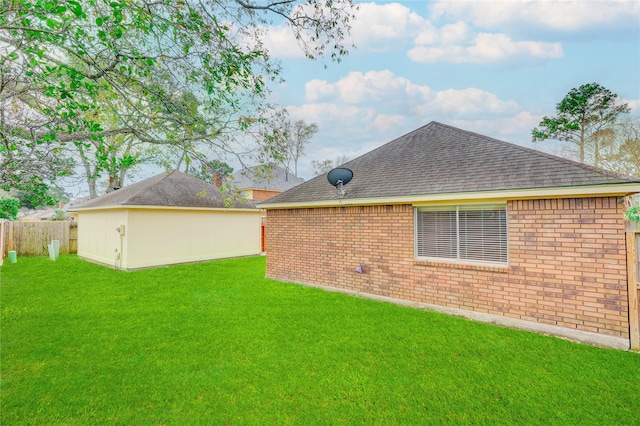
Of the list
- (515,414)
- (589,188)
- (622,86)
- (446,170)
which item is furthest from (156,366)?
(622,86)

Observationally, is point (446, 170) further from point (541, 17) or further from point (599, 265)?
point (541, 17)

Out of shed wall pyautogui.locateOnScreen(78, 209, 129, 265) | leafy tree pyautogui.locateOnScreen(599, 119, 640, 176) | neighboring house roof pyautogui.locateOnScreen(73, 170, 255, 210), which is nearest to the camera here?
neighboring house roof pyautogui.locateOnScreen(73, 170, 255, 210)

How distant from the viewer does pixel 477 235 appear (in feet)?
19.2

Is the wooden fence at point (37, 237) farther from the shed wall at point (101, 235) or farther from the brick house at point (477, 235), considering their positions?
the brick house at point (477, 235)

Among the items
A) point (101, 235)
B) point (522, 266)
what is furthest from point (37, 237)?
point (522, 266)

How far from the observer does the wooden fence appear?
567 inches

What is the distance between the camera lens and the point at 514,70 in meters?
10.2

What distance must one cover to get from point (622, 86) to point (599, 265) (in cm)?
2080

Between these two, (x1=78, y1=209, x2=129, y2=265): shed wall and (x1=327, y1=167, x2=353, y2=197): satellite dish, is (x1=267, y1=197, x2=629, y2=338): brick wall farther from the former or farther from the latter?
(x1=78, y1=209, x2=129, y2=265): shed wall

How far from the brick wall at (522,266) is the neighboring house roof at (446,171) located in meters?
0.39

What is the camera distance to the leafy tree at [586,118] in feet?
59.2

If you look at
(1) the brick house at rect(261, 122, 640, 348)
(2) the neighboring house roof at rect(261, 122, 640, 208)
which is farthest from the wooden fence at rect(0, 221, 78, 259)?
(1) the brick house at rect(261, 122, 640, 348)

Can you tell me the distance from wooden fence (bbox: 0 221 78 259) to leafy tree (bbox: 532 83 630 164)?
3058cm

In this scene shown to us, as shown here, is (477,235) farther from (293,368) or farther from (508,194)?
(293,368)
